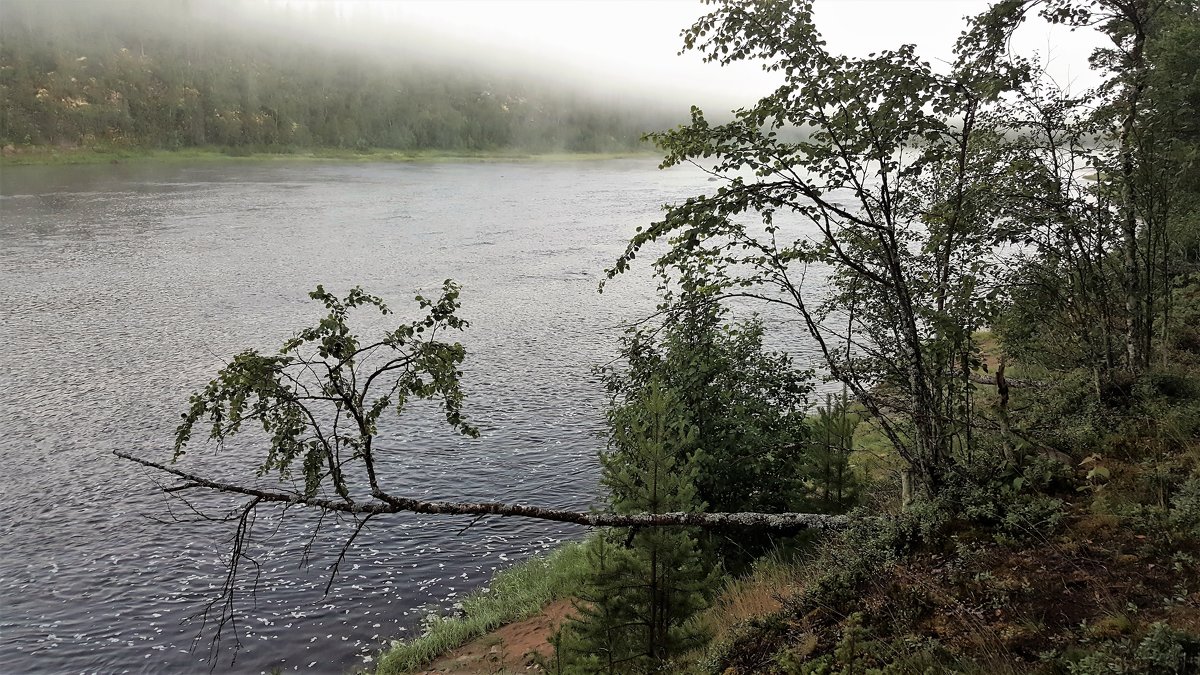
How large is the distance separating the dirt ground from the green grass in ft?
0.84

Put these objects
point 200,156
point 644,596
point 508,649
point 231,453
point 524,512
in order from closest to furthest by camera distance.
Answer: point 524,512 → point 644,596 → point 508,649 → point 231,453 → point 200,156

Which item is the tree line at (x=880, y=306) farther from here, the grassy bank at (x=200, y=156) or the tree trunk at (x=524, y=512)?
the grassy bank at (x=200, y=156)

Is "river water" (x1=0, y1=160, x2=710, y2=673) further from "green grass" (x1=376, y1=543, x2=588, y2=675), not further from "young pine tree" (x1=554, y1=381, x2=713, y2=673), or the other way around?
"young pine tree" (x1=554, y1=381, x2=713, y2=673)

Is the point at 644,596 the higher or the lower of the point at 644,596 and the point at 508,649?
the higher

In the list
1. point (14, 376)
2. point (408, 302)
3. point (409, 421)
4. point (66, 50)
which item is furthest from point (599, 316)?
point (66, 50)

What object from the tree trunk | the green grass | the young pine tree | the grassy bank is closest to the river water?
the green grass

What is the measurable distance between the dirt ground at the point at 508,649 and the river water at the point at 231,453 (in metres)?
2.13

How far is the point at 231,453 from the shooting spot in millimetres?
23641

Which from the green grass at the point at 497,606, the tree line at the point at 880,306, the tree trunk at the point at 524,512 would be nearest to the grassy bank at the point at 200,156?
the green grass at the point at 497,606

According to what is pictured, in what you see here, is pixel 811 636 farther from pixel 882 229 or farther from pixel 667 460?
pixel 882 229

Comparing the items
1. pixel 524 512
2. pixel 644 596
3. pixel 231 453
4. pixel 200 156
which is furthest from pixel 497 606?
pixel 200 156

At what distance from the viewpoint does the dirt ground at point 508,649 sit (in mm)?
12766

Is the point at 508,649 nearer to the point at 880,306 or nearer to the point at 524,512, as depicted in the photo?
the point at 524,512

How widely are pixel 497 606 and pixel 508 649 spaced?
1916mm
